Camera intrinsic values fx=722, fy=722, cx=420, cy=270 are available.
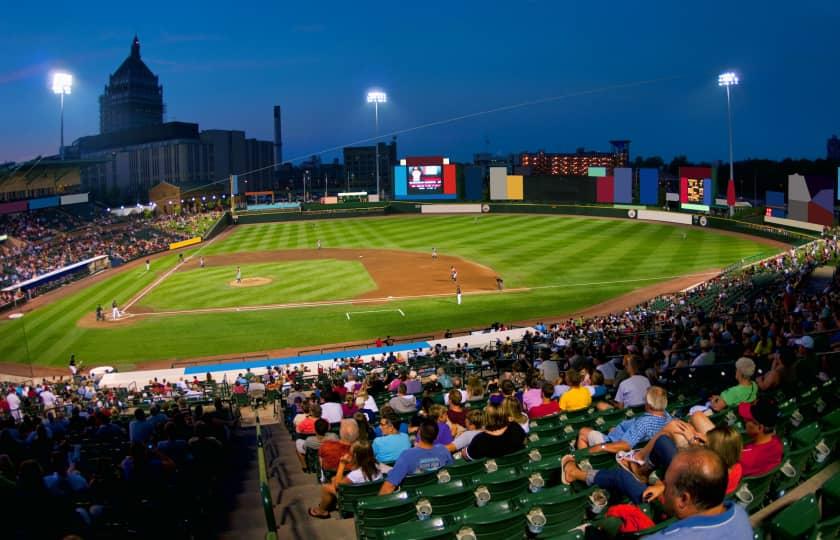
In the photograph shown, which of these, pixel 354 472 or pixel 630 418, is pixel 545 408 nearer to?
pixel 630 418

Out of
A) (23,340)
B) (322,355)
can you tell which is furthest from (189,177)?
(322,355)

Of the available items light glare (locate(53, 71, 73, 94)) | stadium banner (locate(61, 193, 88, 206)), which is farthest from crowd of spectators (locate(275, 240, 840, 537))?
stadium banner (locate(61, 193, 88, 206))

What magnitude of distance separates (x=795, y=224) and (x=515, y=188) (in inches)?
1453

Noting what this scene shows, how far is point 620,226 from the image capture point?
2817 inches

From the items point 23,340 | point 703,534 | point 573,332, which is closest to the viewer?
point 703,534

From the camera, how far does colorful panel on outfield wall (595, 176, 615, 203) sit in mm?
81688

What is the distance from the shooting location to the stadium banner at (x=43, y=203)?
2594 inches

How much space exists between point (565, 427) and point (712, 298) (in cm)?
2553

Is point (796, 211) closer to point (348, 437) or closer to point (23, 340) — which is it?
point (23, 340)

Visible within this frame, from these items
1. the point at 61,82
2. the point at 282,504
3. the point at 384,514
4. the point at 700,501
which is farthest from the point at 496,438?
the point at 61,82

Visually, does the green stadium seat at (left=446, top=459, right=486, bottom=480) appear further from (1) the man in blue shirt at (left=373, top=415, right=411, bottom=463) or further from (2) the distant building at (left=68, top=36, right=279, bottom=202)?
(2) the distant building at (left=68, top=36, right=279, bottom=202)

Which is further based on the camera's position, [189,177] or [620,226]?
[189,177]

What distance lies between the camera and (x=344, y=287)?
4419 centimetres

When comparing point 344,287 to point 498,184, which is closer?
point 344,287
